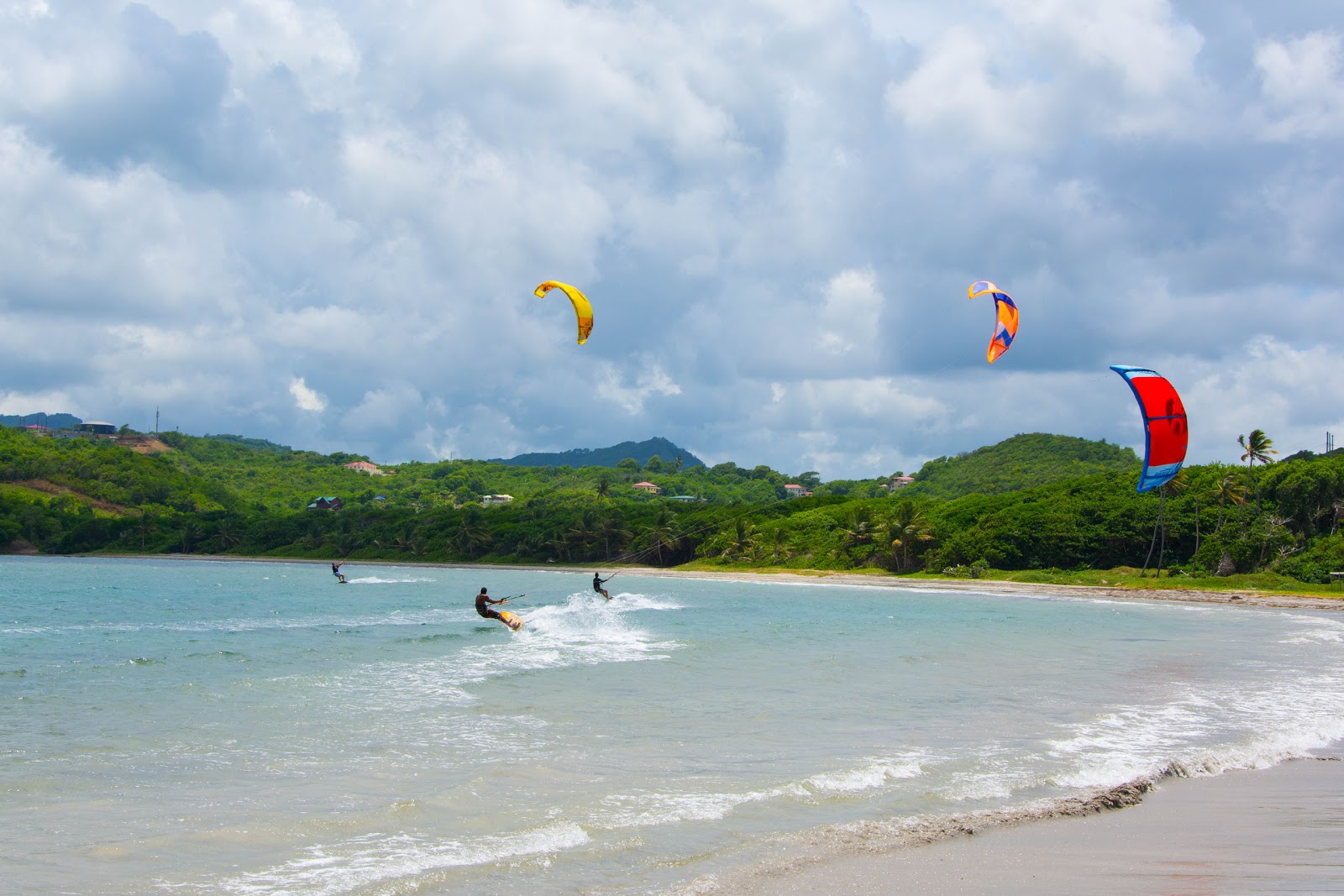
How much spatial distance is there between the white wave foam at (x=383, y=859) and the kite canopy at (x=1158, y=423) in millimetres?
16431

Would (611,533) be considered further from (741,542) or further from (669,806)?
(669,806)

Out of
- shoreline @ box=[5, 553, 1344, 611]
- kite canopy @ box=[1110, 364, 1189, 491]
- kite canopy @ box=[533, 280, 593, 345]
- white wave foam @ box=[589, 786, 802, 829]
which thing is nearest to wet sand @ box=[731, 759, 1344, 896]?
white wave foam @ box=[589, 786, 802, 829]

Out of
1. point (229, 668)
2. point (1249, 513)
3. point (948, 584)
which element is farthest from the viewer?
point (948, 584)

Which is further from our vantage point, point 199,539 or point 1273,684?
point 199,539

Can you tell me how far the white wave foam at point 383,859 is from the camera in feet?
19.9

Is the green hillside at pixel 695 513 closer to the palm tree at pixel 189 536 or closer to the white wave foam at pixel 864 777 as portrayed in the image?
the palm tree at pixel 189 536

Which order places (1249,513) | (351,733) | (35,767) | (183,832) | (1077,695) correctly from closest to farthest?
(183,832) < (35,767) < (351,733) < (1077,695) < (1249,513)

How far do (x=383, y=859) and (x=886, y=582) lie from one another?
52742 millimetres

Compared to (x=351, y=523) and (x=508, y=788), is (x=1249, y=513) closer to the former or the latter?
(x=508, y=788)

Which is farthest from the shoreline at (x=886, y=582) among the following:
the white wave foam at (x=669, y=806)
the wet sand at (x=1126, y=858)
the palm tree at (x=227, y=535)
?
the white wave foam at (x=669, y=806)

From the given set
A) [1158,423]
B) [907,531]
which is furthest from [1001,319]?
[907,531]

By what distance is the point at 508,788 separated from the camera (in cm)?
852

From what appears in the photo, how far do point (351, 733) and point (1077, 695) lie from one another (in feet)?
31.6

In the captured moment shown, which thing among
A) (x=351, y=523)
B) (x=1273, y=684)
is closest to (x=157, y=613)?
(x=1273, y=684)
